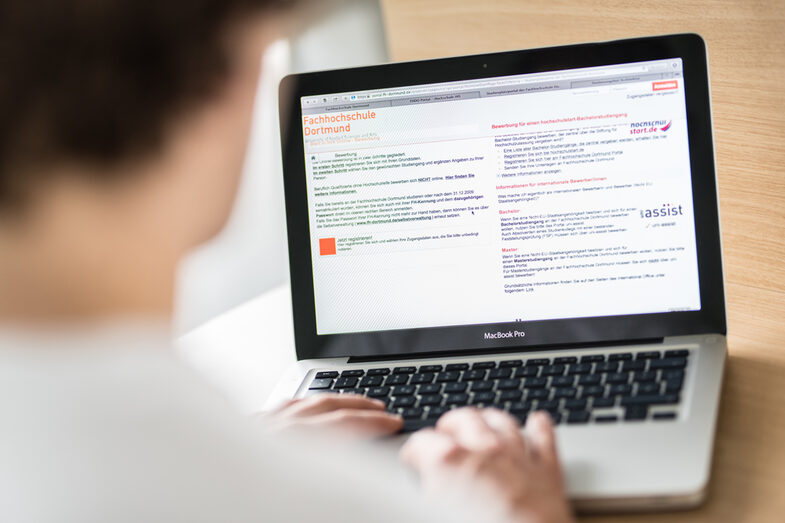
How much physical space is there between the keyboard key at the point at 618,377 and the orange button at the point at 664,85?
29 centimetres

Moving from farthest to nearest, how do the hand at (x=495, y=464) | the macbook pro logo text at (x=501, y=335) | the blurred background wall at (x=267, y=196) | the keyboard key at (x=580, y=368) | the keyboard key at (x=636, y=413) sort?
the blurred background wall at (x=267, y=196)
the macbook pro logo text at (x=501, y=335)
the keyboard key at (x=580, y=368)
the keyboard key at (x=636, y=413)
the hand at (x=495, y=464)

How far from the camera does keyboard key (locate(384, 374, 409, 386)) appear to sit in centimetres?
84

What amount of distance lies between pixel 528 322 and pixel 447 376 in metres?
0.11

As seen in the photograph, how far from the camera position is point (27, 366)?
0.43 meters

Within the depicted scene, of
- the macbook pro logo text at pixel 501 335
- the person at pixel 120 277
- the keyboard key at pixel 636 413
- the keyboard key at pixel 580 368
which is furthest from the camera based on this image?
the macbook pro logo text at pixel 501 335

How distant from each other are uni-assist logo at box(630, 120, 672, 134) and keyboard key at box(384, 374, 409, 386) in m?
0.33

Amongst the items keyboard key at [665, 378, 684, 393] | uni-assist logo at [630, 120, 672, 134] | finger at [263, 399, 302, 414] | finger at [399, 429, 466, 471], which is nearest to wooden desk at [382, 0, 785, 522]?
keyboard key at [665, 378, 684, 393]

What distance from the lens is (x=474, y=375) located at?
0.83m

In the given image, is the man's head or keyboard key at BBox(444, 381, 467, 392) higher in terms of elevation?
the man's head

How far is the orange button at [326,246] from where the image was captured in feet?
3.06

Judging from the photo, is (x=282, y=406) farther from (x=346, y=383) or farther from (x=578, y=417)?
(x=578, y=417)

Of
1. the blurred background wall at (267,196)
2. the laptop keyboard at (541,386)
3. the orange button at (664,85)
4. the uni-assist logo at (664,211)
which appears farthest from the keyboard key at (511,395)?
the blurred background wall at (267,196)

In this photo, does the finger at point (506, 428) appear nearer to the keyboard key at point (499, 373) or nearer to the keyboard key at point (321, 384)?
the keyboard key at point (499, 373)

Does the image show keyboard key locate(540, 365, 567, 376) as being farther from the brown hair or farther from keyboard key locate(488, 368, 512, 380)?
the brown hair
